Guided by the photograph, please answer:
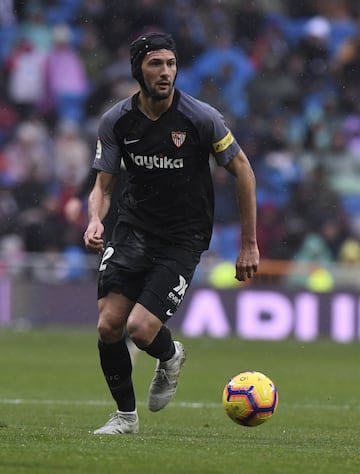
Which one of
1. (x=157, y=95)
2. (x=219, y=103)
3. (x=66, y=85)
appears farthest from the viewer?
(x=66, y=85)

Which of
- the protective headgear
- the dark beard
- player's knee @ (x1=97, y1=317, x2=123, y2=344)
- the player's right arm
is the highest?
the protective headgear

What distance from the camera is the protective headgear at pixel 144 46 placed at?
7.24 m

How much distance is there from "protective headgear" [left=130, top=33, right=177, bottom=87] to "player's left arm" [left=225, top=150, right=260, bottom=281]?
74 cm

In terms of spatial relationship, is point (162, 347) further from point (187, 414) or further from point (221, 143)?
point (187, 414)

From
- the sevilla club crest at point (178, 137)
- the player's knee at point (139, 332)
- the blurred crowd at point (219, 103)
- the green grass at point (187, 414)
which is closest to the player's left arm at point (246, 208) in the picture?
the sevilla club crest at point (178, 137)

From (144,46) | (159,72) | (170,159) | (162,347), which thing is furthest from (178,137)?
(162,347)

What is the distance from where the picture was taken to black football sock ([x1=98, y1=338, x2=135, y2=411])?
7.55 meters

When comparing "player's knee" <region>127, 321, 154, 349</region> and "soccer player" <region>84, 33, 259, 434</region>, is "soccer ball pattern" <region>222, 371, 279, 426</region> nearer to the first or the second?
"soccer player" <region>84, 33, 259, 434</region>

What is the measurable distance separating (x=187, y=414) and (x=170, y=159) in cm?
279

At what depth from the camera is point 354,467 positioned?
19.1 ft

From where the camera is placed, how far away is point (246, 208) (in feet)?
24.3

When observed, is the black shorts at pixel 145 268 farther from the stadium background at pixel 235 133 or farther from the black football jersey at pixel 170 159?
the stadium background at pixel 235 133

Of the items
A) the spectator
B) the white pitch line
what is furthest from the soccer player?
the spectator

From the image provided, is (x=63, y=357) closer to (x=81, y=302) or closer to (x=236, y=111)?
(x=81, y=302)
